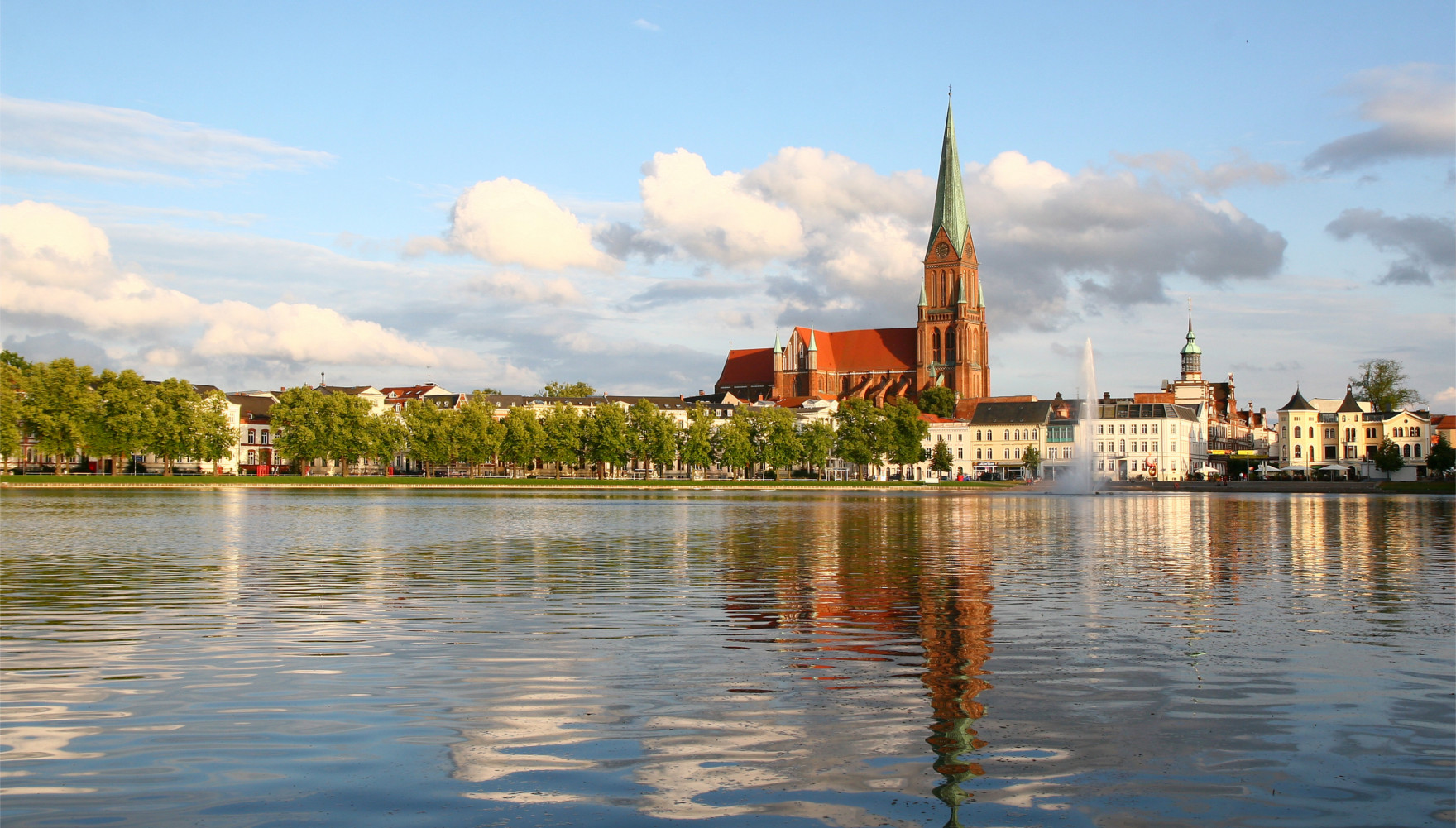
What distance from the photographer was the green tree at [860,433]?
5797 inches

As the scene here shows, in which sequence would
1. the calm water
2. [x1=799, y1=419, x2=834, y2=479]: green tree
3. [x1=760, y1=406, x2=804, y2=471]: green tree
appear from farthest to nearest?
[x1=799, y1=419, x2=834, y2=479]: green tree, [x1=760, y1=406, x2=804, y2=471]: green tree, the calm water

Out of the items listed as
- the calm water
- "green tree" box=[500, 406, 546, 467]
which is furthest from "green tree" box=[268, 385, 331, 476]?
the calm water

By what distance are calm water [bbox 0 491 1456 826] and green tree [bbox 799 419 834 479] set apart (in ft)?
376

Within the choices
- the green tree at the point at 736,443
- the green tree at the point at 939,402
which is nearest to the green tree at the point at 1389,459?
the green tree at the point at 939,402

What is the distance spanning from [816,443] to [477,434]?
40.4 meters

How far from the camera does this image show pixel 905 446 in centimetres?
15038

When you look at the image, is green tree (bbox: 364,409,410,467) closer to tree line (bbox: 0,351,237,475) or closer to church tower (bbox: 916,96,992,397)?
tree line (bbox: 0,351,237,475)

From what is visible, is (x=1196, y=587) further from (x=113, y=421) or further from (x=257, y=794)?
(x=113, y=421)

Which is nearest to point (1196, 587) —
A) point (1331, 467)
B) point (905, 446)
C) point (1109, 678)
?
point (1109, 678)

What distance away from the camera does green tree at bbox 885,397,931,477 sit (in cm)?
14938

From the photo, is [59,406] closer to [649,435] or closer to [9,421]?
[9,421]

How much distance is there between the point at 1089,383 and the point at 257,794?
415 feet

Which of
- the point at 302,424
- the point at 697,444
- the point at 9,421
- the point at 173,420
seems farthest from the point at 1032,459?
the point at 9,421

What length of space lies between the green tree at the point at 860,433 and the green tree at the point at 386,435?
52.1 m
